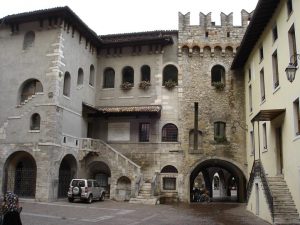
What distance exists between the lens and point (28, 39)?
26344mm

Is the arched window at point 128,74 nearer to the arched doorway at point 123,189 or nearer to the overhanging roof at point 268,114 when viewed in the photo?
the arched doorway at point 123,189

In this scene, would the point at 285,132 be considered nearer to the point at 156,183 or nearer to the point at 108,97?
the point at 156,183

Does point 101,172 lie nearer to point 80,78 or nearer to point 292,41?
point 80,78

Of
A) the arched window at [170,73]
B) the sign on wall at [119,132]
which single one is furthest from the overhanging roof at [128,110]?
the arched window at [170,73]

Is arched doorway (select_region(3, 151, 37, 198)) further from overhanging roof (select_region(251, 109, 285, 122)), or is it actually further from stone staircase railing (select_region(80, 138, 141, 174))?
overhanging roof (select_region(251, 109, 285, 122))

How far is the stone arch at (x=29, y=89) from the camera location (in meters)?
25.5

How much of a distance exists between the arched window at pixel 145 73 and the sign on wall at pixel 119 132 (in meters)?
4.14

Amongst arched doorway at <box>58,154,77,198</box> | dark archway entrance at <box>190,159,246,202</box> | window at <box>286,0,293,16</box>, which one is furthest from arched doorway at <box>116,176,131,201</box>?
window at <box>286,0,293,16</box>

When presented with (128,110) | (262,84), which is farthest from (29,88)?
(262,84)

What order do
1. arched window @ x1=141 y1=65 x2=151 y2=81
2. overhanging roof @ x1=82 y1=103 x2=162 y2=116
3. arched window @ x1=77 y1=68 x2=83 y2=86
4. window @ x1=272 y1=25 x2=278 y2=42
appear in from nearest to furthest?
window @ x1=272 y1=25 x2=278 y2=42 → overhanging roof @ x1=82 y1=103 x2=162 y2=116 → arched window @ x1=77 y1=68 x2=83 y2=86 → arched window @ x1=141 y1=65 x2=151 y2=81

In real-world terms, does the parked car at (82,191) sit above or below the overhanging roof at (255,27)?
below

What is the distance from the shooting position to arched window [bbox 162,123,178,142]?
28.8 m

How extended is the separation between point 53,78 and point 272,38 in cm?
1372

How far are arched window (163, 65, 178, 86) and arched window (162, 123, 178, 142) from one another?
3761 millimetres
